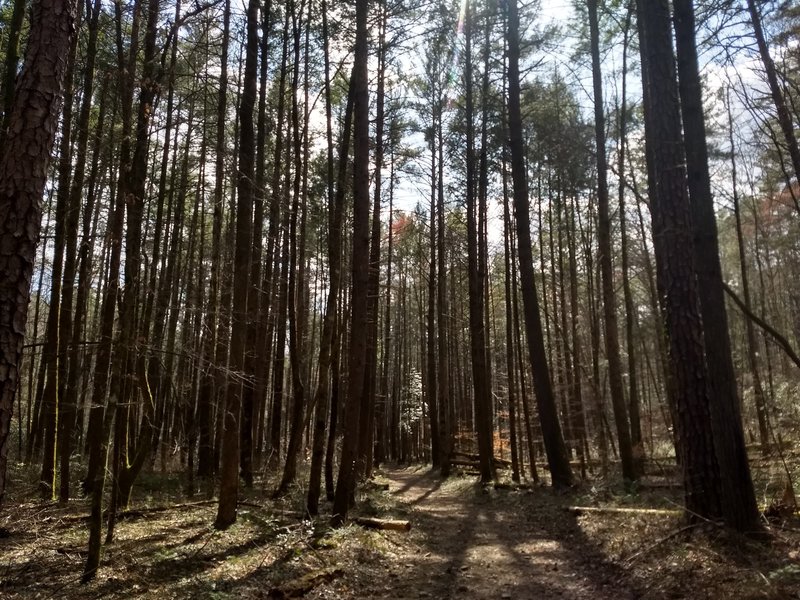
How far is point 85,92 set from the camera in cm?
982

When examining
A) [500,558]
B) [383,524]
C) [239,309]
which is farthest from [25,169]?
[383,524]

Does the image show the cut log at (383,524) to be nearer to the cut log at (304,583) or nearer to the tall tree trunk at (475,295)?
the cut log at (304,583)

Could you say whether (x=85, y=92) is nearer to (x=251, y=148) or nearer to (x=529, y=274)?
(x=251, y=148)

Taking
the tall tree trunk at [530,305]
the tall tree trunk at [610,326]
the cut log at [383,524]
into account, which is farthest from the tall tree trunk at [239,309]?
the tall tree trunk at [610,326]

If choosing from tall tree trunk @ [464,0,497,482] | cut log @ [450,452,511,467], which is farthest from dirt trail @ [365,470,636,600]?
cut log @ [450,452,511,467]

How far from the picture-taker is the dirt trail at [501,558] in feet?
20.3

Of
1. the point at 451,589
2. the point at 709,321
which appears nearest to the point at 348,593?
the point at 451,589

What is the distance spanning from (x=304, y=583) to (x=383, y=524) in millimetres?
3270

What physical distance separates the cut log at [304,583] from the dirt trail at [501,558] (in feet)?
1.69

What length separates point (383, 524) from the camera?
9133mm

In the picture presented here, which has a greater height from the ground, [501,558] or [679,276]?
[679,276]

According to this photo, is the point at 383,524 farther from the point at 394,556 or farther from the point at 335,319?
the point at 335,319

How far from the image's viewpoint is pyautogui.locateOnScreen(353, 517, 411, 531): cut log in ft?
29.9

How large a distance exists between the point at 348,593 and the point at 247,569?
1.29 metres
